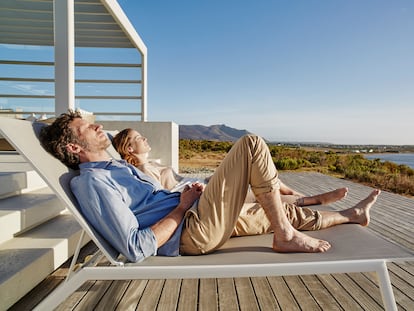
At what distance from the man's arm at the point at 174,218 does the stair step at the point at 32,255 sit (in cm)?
80

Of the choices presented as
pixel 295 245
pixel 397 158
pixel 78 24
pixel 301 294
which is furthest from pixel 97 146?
pixel 397 158

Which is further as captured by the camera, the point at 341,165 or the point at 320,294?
the point at 341,165

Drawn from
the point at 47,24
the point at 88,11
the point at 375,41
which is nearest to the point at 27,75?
the point at 47,24

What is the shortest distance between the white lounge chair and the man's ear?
79 mm

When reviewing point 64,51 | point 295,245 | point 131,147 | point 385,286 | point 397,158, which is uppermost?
point 64,51

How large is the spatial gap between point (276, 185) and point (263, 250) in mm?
286

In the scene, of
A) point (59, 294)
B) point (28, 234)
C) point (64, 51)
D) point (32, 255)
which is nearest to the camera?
point (59, 294)

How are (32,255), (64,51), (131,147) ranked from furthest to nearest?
(64,51) → (131,147) → (32,255)

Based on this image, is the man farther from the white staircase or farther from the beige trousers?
the white staircase

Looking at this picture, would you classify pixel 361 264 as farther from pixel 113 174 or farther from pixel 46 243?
pixel 46 243

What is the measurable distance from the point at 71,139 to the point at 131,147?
0.90 metres

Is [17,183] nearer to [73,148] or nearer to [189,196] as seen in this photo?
[73,148]

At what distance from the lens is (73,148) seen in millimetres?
1516

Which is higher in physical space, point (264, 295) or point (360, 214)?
point (360, 214)
